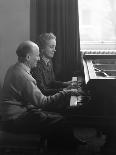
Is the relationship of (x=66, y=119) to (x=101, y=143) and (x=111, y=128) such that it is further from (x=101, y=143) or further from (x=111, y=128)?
(x=101, y=143)

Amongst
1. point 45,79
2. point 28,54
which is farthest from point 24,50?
point 45,79

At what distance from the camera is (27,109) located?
1.91 meters

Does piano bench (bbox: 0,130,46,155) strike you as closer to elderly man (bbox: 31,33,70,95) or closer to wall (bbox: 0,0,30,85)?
elderly man (bbox: 31,33,70,95)

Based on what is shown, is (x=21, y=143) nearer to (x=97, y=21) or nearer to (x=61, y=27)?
(x=61, y=27)

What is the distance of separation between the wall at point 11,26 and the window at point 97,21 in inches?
25.8

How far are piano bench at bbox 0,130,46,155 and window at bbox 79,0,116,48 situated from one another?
201cm

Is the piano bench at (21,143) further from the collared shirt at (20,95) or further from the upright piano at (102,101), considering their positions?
the upright piano at (102,101)

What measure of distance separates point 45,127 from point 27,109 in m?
0.17

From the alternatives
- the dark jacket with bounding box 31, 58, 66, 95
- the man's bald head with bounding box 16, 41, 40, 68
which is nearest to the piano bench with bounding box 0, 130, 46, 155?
the man's bald head with bounding box 16, 41, 40, 68

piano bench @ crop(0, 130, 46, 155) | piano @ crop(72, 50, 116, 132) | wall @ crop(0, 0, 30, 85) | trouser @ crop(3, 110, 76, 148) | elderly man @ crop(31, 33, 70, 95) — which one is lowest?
piano bench @ crop(0, 130, 46, 155)

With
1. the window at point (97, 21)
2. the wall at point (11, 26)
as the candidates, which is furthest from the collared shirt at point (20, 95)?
the window at point (97, 21)

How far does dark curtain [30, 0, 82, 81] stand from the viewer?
11.2 feet

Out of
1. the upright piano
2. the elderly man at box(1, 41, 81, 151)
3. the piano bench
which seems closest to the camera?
the upright piano

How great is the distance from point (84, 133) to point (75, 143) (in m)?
0.12
